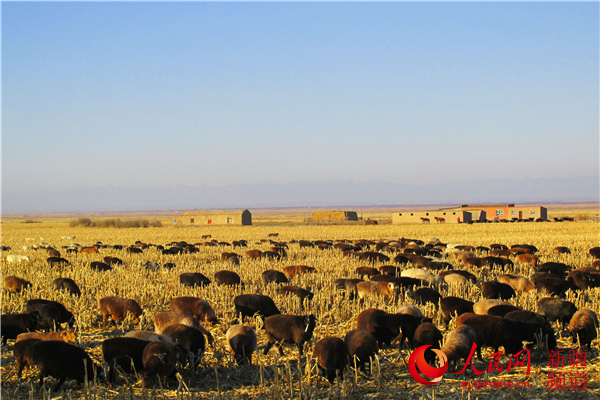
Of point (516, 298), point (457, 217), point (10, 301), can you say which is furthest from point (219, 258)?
point (457, 217)

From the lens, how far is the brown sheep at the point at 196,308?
305 inches

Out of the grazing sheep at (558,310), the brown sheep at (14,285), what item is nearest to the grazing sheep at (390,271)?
the grazing sheep at (558,310)

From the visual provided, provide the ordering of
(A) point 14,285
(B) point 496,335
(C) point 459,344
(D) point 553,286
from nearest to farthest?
→ (C) point 459,344 < (B) point 496,335 < (D) point 553,286 < (A) point 14,285

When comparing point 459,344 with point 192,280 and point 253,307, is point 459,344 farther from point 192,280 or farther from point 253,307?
point 192,280

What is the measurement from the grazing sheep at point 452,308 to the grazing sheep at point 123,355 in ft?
15.4

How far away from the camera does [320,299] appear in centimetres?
924

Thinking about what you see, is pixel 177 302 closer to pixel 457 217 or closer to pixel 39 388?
pixel 39 388

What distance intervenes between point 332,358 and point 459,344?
1.58m

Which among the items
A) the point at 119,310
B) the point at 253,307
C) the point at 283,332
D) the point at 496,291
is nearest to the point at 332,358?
the point at 283,332

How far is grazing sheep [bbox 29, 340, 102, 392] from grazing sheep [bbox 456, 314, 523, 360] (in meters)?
4.54

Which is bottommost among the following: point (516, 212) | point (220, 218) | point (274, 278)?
point (220, 218)

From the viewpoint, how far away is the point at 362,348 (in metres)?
5.51

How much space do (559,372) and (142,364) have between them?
469 centimetres

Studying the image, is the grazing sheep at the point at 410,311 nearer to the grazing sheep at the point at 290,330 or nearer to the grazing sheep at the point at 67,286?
the grazing sheep at the point at 290,330
